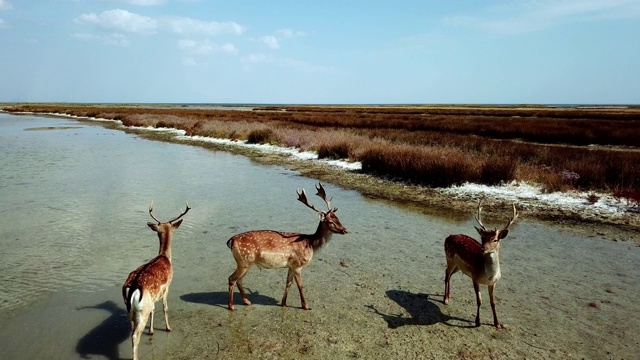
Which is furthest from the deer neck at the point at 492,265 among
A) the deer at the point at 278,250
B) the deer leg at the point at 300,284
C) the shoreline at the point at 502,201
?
the shoreline at the point at 502,201

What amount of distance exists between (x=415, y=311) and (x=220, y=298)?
3.06m

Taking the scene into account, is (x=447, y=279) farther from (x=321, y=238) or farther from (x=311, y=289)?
(x=311, y=289)

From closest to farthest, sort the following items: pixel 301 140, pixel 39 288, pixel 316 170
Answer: pixel 39 288
pixel 316 170
pixel 301 140

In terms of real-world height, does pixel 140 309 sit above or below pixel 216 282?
above

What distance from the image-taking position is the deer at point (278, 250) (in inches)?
240

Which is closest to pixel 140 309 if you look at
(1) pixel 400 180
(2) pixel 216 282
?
(2) pixel 216 282

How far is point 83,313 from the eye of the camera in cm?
592

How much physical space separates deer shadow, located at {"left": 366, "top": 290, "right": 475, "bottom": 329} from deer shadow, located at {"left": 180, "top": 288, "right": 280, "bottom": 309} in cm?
165

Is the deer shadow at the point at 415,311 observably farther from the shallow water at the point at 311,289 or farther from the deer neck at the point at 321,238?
the deer neck at the point at 321,238

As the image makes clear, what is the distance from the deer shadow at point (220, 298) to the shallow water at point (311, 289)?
0.11ft

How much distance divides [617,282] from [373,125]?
37819mm

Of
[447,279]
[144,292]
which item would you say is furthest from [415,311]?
[144,292]

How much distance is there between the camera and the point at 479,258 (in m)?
5.71

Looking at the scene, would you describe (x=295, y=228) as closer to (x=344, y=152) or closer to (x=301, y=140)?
(x=344, y=152)
